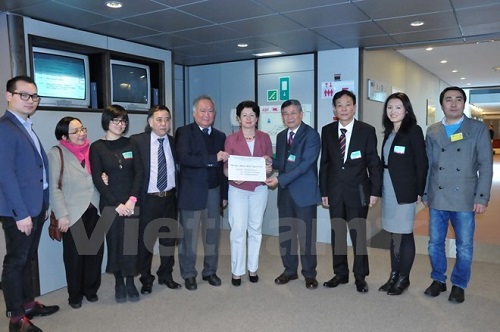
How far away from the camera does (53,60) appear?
152 inches

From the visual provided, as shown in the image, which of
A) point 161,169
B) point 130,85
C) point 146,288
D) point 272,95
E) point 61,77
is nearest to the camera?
point 161,169

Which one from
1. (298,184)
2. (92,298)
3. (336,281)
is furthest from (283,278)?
(92,298)

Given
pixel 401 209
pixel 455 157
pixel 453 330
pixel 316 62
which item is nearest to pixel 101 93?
pixel 316 62

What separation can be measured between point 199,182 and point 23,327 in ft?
5.60

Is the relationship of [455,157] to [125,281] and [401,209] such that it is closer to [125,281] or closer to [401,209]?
[401,209]

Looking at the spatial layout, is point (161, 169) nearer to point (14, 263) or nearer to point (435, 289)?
point (14, 263)

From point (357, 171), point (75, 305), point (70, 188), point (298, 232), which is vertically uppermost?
point (357, 171)

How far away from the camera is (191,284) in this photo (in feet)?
12.4

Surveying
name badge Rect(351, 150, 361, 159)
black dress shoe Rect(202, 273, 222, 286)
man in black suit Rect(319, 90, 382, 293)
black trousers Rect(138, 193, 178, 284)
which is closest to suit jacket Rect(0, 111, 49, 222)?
black trousers Rect(138, 193, 178, 284)

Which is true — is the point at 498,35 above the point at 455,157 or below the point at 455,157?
above

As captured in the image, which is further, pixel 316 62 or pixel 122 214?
pixel 316 62

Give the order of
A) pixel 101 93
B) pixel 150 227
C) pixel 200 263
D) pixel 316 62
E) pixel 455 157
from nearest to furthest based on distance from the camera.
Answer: pixel 455 157, pixel 150 227, pixel 101 93, pixel 200 263, pixel 316 62

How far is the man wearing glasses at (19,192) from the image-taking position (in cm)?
273

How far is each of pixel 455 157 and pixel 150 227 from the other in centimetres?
263
